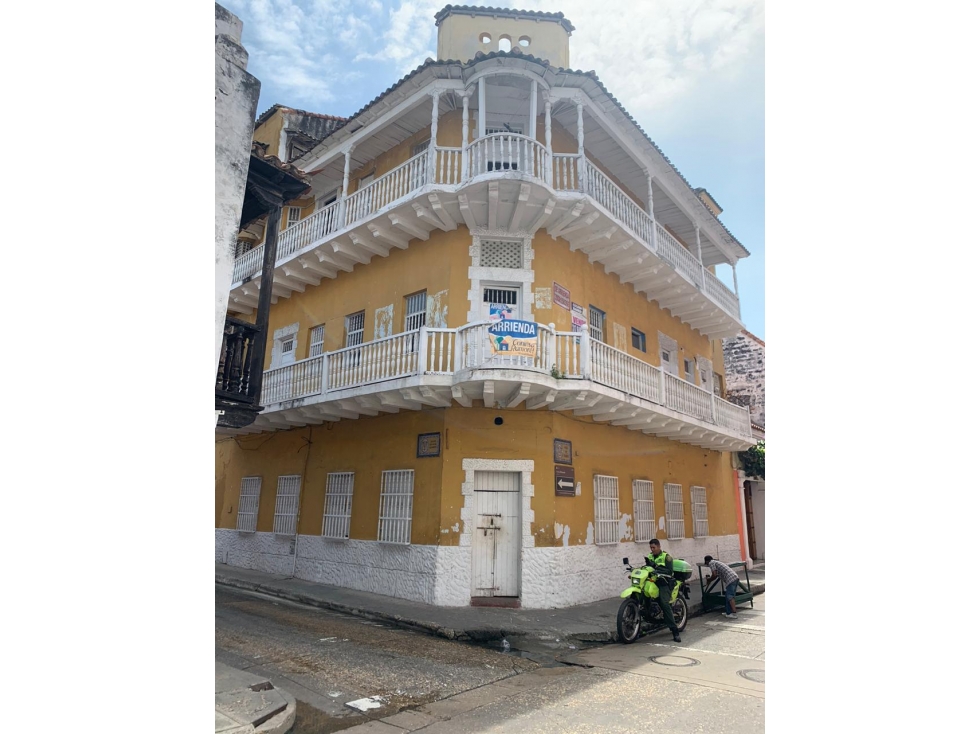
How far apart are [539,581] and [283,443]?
6924mm

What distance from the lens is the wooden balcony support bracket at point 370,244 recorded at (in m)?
11.7

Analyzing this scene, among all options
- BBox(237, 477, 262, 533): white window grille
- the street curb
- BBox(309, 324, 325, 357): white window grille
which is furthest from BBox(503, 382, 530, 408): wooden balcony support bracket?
BBox(237, 477, 262, 533): white window grille

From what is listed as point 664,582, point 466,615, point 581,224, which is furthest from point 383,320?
point 664,582

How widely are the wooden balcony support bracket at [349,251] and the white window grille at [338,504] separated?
14.2ft

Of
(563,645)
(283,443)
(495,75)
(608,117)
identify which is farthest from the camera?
(283,443)

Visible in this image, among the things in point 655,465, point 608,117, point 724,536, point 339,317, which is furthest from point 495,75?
point 724,536

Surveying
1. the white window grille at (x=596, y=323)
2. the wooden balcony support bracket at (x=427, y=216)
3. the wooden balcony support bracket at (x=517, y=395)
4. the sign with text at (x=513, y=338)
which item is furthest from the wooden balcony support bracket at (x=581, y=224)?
the wooden balcony support bracket at (x=517, y=395)

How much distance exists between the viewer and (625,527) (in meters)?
11.6

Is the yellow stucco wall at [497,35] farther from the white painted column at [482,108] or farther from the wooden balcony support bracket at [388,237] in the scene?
the wooden balcony support bracket at [388,237]

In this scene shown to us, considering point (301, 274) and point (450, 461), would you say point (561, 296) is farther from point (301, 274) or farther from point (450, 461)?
point (301, 274)

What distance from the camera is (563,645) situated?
7340 millimetres

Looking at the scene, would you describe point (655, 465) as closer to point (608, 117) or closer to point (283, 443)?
point (608, 117)

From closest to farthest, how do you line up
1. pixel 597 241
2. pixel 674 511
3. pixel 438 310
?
pixel 438 310 < pixel 597 241 < pixel 674 511

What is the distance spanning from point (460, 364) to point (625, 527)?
492 centimetres
